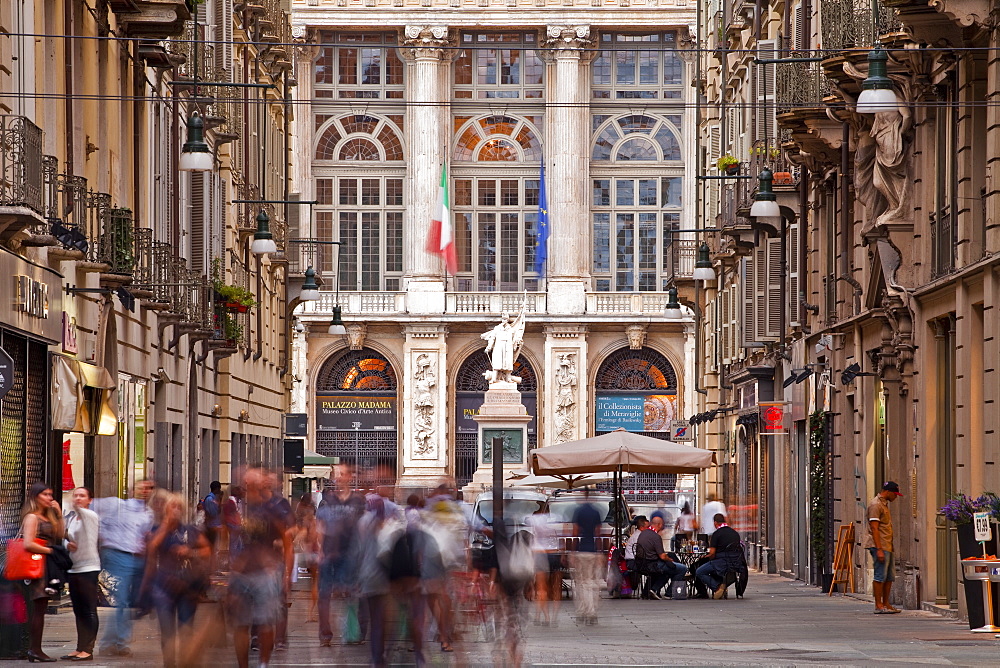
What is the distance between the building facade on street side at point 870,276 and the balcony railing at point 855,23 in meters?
0.04

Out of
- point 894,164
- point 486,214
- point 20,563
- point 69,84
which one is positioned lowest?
point 20,563

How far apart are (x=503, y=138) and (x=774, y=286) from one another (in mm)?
37343

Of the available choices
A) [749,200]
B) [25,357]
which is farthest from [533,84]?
[25,357]

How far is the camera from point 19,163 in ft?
59.1

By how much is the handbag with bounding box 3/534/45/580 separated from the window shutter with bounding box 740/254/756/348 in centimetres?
2415

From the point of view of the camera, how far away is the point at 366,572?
48.6 ft

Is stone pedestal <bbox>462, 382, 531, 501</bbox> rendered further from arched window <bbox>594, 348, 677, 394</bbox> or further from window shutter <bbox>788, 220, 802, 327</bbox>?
window shutter <bbox>788, 220, 802, 327</bbox>

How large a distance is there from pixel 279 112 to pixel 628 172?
2413 centimetres

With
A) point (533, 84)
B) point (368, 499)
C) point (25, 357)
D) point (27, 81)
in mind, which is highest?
point (533, 84)

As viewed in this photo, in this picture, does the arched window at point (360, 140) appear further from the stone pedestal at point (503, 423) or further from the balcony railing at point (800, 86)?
the balcony railing at point (800, 86)

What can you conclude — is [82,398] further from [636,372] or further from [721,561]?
[636,372]

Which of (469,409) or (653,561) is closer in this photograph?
(653,561)

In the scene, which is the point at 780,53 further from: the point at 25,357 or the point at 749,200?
the point at 25,357

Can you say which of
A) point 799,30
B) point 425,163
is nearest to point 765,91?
point 799,30
